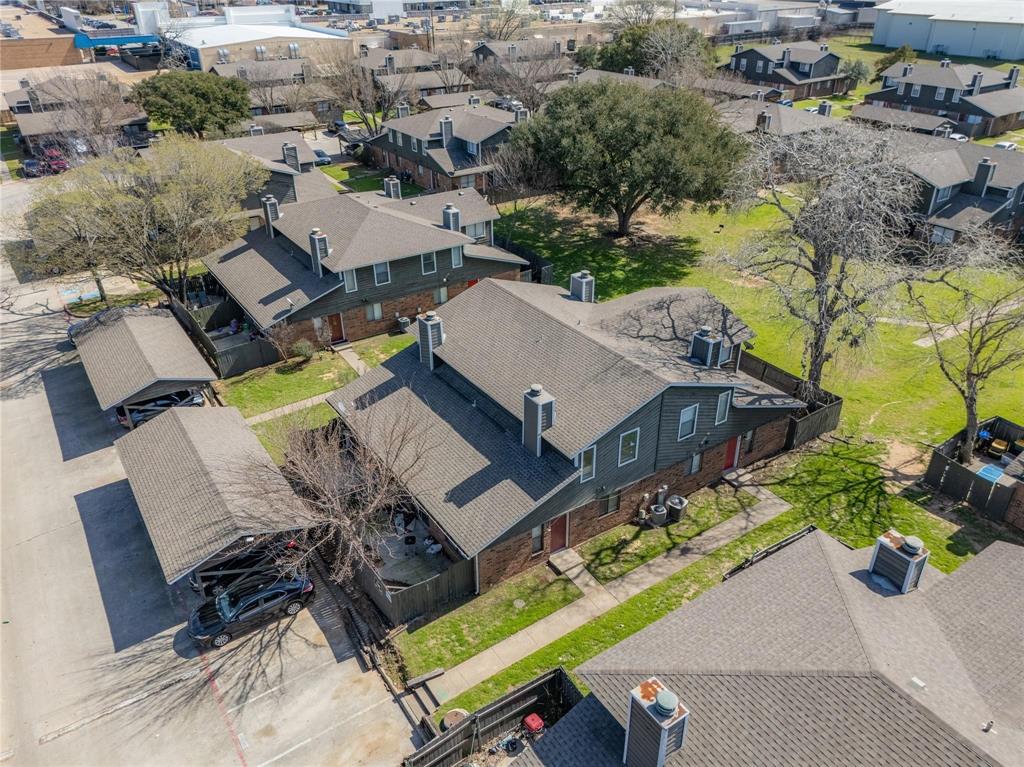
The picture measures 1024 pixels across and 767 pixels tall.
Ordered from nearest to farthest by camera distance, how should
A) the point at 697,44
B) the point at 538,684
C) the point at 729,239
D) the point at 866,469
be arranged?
1. the point at 538,684
2. the point at 866,469
3. the point at 729,239
4. the point at 697,44

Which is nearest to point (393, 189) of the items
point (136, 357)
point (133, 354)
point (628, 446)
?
point (133, 354)

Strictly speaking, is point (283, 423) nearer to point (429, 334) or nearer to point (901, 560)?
point (429, 334)

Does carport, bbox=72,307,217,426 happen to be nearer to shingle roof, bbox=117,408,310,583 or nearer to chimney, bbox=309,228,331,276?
shingle roof, bbox=117,408,310,583

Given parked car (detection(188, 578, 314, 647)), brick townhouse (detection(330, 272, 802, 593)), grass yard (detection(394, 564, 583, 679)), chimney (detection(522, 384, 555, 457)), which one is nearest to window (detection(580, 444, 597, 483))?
brick townhouse (detection(330, 272, 802, 593))

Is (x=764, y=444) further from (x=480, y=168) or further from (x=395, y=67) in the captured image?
A: (x=395, y=67)

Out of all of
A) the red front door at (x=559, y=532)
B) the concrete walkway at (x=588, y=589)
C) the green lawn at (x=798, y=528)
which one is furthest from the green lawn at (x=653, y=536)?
the green lawn at (x=798, y=528)

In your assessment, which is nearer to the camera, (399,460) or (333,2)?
(399,460)

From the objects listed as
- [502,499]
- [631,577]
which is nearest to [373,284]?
[502,499]
